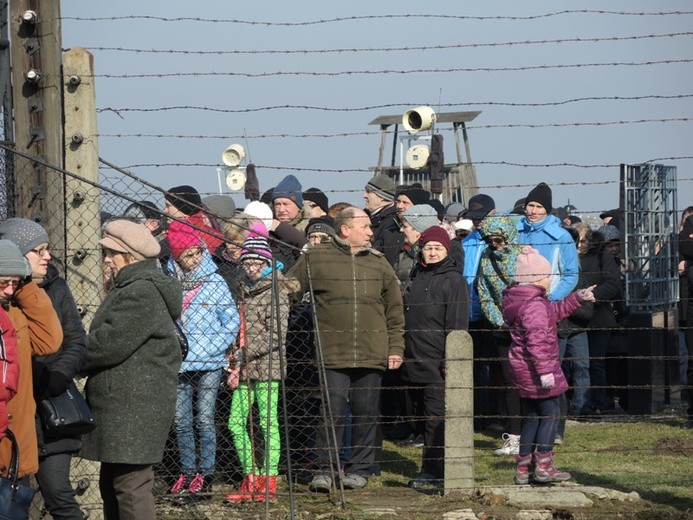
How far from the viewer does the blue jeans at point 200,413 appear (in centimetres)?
890

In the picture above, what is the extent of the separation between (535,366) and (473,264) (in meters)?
2.26

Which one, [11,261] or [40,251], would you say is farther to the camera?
[40,251]

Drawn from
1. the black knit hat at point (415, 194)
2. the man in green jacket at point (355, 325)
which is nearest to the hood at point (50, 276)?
the man in green jacket at point (355, 325)

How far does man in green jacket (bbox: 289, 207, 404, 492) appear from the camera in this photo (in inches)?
368

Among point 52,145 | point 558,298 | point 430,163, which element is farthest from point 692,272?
point 430,163

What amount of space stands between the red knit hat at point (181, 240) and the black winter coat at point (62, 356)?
6.06ft

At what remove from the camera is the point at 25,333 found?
6.66 metres

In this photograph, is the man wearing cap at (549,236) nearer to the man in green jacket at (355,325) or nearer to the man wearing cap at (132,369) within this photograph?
the man in green jacket at (355,325)

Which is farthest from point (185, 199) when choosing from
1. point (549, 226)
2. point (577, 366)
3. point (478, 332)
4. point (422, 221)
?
point (577, 366)

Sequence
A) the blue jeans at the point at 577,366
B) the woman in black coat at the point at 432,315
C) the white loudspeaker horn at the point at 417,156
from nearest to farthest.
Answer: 1. the woman in black coat at the point at 432,315
2. the blue jeans at the point at 577,366
3. the white loudspeaker horn at the point at 417,156

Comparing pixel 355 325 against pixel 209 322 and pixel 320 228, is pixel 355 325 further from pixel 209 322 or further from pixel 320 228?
pixel 320 228

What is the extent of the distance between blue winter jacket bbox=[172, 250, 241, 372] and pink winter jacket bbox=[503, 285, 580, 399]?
6.02ft

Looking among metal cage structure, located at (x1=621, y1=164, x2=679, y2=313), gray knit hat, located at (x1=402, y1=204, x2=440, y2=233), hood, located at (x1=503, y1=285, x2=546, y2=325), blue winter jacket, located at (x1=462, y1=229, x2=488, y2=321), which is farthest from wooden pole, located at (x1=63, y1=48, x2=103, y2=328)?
metal cage structure, located at (x1=621, y1=164, x2=679, y2=313)

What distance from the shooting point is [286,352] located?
31.4 feet
